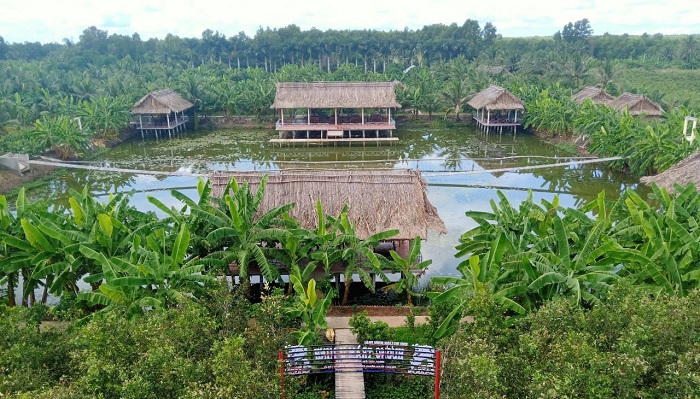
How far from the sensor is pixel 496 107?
30219 millimetres

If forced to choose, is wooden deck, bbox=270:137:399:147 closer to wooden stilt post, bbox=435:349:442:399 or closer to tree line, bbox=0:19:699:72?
wooden stilt post, bbox=435:349:442:399

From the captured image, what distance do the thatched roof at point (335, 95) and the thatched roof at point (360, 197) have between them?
17138 millimetres

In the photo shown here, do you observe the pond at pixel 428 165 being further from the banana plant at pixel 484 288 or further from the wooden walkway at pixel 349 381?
the wooden walkway at pixel 349 381

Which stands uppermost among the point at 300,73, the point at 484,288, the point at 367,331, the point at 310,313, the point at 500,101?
the point at 300,73

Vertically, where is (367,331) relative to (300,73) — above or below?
below

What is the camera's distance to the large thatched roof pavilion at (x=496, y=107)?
30.4 m

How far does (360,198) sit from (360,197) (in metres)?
0.03

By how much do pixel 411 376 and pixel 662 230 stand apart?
550 centimetres

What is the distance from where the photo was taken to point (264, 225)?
1070cm

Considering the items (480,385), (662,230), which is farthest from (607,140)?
(480,385)

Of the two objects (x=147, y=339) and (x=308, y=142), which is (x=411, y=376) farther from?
(x=308, y=142)

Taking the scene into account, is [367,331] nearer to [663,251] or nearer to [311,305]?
[311,305]

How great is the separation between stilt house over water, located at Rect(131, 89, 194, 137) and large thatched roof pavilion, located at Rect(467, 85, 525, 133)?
18.5 metres

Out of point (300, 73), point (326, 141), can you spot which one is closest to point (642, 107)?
point (326, 141)
